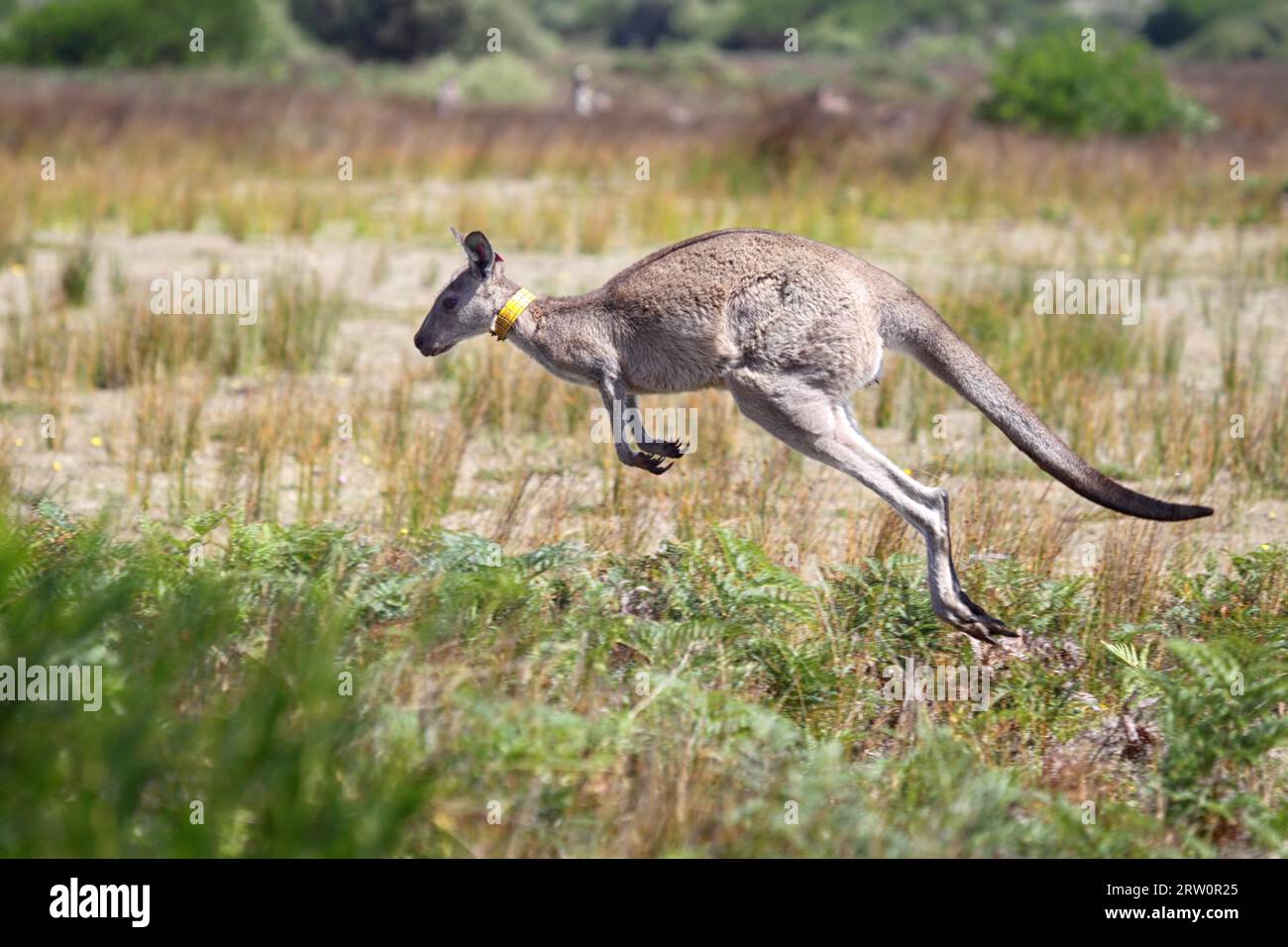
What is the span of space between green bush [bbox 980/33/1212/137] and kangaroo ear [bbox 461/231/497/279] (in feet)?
55.9

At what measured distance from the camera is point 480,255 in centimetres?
635

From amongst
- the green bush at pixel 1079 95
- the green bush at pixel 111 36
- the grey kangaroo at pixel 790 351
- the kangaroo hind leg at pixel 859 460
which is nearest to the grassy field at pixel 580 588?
the kangaroo hind leg at pixel 859 460

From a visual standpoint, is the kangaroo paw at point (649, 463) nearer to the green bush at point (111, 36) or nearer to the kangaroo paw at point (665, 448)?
the kangaroo paw at point (665, 448)

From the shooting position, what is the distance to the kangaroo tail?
5.70m

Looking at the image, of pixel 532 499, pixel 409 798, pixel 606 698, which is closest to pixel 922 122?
pixel 532 499

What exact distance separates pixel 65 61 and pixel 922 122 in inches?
956

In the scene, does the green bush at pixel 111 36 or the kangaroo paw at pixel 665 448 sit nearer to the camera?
the kangaroo paw at pixel 665 448

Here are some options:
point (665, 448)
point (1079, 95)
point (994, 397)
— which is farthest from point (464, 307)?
point (1079, 95)

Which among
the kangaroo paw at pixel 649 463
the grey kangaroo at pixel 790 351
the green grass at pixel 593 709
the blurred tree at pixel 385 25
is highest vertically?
the blurred tree at pixel 385 25

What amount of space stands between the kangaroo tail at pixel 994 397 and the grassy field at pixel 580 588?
57cm

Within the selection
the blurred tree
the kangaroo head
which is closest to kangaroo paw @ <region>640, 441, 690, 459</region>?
the kangaroo head

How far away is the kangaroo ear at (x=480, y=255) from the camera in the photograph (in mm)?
6234
